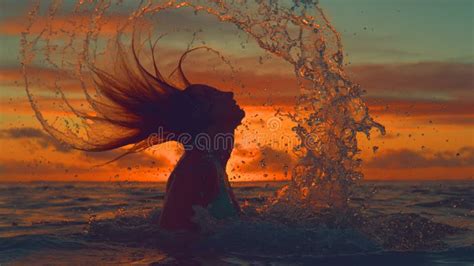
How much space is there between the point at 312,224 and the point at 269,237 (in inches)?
36.1

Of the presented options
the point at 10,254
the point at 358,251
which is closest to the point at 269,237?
the point at 358,251

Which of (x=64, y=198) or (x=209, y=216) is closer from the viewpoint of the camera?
(x=209, y=216)

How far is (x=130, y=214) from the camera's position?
359 inches

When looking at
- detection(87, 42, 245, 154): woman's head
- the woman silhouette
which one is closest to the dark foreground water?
the woman silhouette

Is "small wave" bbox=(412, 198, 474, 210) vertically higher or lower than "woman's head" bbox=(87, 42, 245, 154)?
lower

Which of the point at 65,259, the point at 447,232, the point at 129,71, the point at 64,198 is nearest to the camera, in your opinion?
the point at 65,259

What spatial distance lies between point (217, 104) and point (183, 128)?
0.47m

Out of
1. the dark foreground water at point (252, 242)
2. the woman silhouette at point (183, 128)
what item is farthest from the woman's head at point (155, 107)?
the dark foreground water at point (252, 242)

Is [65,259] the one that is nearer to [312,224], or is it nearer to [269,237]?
[269,237]

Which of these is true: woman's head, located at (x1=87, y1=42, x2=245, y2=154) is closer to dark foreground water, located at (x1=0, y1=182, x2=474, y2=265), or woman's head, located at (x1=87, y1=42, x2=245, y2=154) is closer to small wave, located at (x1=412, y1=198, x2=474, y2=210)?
dark foreground water, located at (x1=0, y1=182, x2=474, y2=265)

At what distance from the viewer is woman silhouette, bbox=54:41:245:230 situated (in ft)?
23.6

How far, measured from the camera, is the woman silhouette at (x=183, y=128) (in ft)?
23.6

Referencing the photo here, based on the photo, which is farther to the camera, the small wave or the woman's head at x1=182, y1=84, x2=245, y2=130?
the small wave

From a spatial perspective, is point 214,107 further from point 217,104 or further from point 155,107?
point 155,107
